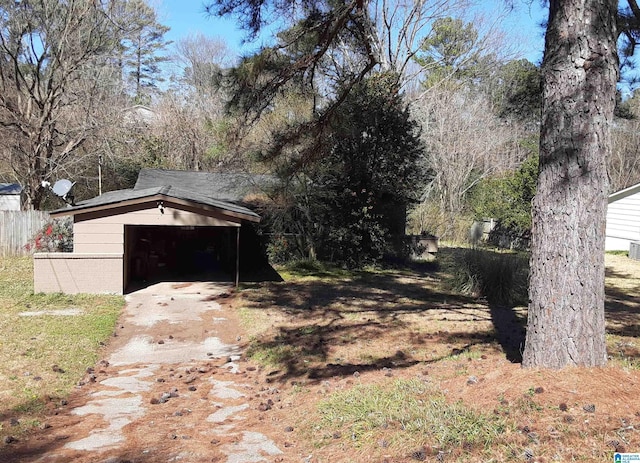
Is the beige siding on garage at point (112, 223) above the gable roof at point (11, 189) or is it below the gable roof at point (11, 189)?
below

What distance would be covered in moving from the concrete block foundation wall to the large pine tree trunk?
896cm

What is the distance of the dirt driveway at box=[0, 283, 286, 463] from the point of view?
3859 mm

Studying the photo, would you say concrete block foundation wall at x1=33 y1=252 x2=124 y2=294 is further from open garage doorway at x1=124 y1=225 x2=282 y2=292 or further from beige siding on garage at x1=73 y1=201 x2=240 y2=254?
open garage doorway at x1=124 y1=225 x2=282 y2=292

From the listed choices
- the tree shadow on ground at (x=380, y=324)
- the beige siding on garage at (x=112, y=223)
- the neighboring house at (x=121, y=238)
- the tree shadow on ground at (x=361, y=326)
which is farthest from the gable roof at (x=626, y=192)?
the beige siding on garage at (x=112, y=223)

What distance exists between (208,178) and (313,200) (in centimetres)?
459

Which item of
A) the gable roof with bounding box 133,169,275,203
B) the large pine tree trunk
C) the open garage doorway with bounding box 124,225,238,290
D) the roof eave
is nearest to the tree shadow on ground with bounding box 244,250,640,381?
the large pine tree trunk

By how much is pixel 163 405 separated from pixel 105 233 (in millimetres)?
6842

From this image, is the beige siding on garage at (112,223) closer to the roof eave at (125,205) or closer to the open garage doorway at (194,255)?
the roof eave at (125,205)

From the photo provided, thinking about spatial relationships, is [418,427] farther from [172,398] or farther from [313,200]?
[313,200]

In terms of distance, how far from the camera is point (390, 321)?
8344 mm

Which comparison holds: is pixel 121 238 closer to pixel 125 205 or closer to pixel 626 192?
pixel 125 205

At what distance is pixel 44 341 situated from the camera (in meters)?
7.15

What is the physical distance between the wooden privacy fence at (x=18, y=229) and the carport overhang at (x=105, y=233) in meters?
7.25

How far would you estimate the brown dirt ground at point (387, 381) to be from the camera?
3271 millimetres
